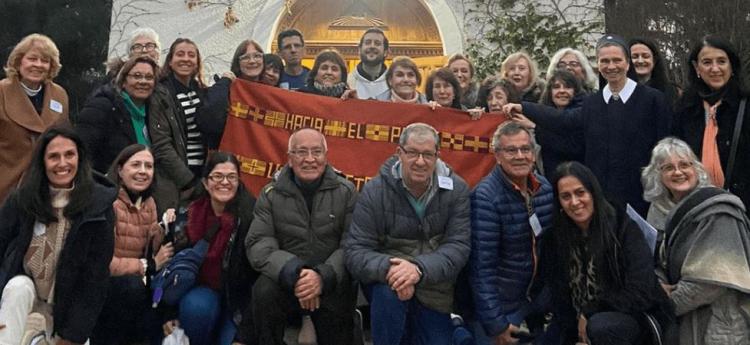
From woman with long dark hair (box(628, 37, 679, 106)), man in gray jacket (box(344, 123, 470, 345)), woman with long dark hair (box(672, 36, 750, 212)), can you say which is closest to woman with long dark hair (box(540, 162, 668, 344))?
man in gray jacket (box(344, 123, 470, 345))

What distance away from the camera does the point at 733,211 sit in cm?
387

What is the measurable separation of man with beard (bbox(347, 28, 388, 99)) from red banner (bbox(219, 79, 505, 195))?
410mm

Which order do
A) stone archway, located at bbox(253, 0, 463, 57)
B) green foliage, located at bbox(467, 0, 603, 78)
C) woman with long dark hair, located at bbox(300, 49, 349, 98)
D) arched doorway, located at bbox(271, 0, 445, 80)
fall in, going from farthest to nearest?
arched doorway, located at bbox(271, 0, 445, 80), stone archway, located at bbox(253, 0, 463, 57), green foliage, located at bbox(467, 0, 603, 78), woman with long dark hair, located at bbox(300, 49, 349, 98)

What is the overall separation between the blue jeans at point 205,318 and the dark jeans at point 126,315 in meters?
0.22

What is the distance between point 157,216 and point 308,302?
1101 millimetres

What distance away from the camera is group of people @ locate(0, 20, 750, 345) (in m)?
3.96

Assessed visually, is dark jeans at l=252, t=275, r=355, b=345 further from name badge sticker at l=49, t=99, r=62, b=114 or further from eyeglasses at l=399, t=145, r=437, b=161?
name badge sticker at l=49, t=99, r=62, b=114

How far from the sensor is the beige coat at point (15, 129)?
5.15 meters

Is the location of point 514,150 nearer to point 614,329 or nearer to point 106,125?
point 614,329

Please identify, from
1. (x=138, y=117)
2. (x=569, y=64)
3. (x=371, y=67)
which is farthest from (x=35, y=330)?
(x=569, y=64)

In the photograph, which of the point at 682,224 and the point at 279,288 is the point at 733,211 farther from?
the point at 279,288

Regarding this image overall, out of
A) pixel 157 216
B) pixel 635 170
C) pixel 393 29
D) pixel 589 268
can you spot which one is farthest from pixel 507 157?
pixel 393 29

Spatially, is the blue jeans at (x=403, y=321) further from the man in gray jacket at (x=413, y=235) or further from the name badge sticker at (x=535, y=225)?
the name badge sticker at (x=535, y=225)

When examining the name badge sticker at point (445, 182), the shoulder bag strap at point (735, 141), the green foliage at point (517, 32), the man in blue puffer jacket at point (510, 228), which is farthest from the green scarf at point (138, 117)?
the green foliage at point (517, 32)
